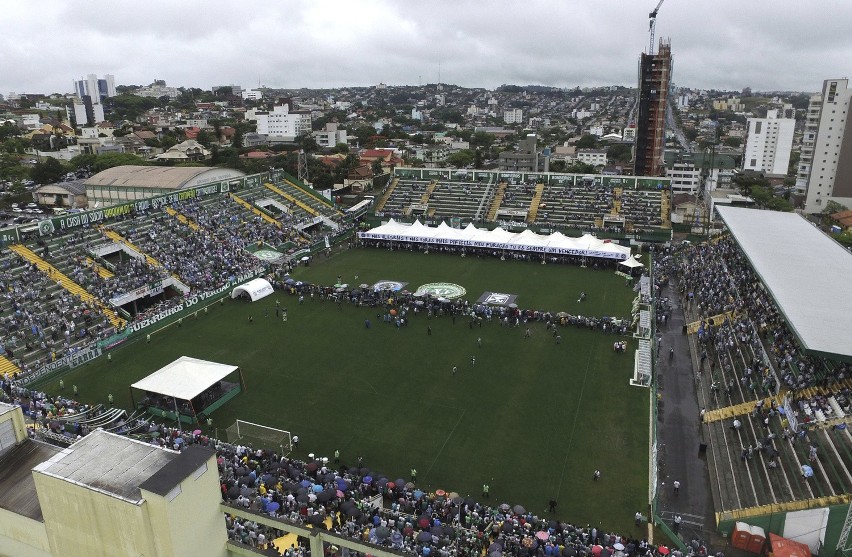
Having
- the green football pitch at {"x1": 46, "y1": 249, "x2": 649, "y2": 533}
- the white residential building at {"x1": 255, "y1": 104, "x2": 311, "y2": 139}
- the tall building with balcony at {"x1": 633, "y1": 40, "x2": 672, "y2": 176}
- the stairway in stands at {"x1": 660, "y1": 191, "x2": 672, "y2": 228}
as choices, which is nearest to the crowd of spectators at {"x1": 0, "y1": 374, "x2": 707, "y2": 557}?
the green football pitch at {"x1": 46, "y1": 249, "x2": 649, "y2": 533}

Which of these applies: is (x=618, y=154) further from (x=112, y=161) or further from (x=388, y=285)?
(x=388, y=285)

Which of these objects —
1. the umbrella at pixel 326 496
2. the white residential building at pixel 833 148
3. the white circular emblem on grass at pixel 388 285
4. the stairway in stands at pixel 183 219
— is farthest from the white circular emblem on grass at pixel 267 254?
the white residential building at pixel 833 148

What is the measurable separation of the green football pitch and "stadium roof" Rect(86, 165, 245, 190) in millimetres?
25900

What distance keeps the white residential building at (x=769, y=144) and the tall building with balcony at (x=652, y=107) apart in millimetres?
35527

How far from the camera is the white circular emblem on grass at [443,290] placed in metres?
34.2

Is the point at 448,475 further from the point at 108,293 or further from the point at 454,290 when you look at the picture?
the point at 108,293

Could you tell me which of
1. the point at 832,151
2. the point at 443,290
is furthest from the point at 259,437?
the point at 832,151

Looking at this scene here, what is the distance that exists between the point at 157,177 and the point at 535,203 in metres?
36.2

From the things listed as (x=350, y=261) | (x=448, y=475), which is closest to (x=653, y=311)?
(x=448, y=475)

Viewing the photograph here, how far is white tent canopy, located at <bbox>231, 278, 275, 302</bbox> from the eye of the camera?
33312 mm

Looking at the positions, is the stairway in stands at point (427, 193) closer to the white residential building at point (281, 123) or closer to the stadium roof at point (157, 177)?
the stadium roof at point (157, 177)

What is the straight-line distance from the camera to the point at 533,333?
28.6m

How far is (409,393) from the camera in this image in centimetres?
2269

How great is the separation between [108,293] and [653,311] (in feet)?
96.6
